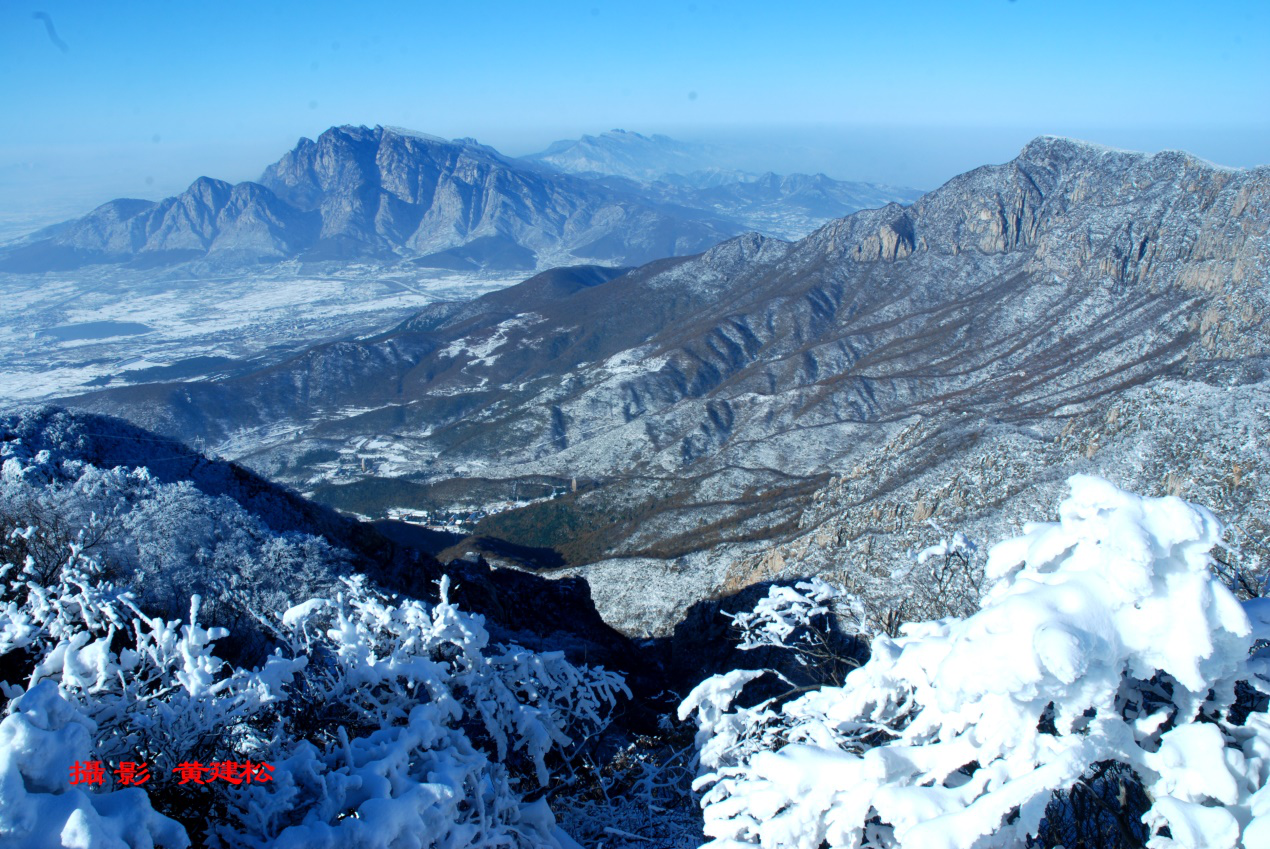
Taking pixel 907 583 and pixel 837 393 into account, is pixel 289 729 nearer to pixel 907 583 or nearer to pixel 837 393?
pixel 907 583

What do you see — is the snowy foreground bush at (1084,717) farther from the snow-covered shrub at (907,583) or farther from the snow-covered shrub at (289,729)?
the snow-covered shrub at (907,583)

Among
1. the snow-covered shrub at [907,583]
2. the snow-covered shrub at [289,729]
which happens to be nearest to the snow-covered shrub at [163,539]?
the snow-covered shrub at [289,729]

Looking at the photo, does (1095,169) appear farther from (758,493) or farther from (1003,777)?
(1003,777)

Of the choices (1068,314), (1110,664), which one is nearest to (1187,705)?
(1110,664)

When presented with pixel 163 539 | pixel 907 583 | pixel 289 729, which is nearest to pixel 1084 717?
pixel 289 729

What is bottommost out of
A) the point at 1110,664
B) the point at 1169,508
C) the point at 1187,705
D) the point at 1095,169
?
the point at 1187,705

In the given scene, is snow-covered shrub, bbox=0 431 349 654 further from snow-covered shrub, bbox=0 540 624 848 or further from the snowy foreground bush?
the snowy foreground bush
